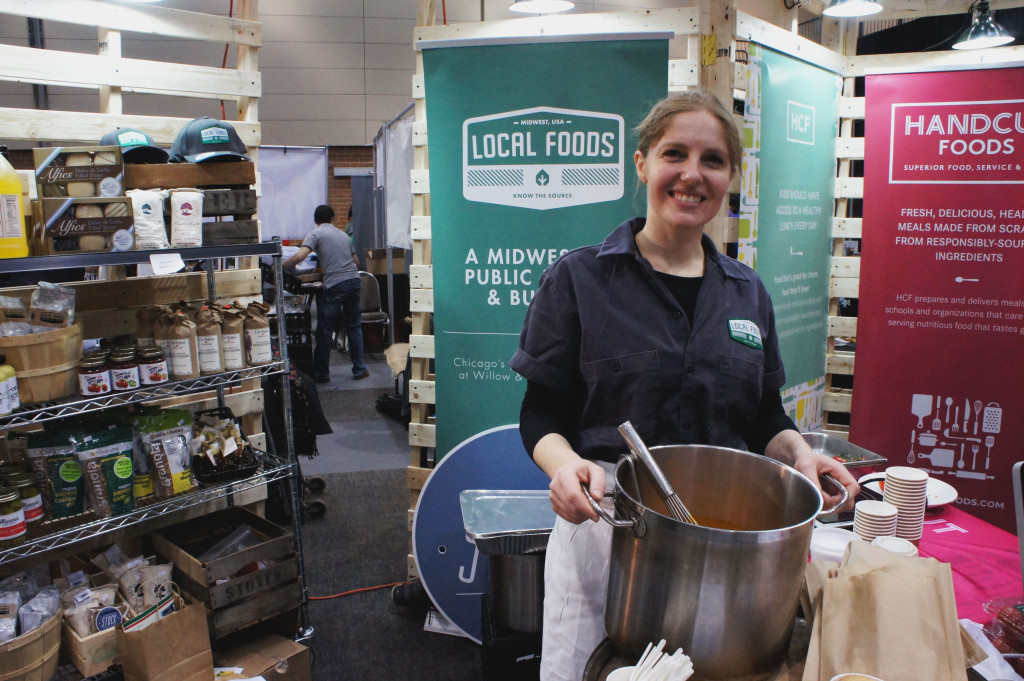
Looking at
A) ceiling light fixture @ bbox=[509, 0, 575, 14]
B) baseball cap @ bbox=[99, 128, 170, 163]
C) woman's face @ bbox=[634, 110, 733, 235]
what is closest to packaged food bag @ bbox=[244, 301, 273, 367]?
baseball cap @ bbox=[99, 128, 170, 163]

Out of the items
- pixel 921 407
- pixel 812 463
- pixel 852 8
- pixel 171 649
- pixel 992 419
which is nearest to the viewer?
pixel 812 463

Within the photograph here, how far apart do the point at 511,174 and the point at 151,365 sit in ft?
4.40

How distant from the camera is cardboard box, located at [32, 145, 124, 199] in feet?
6.59

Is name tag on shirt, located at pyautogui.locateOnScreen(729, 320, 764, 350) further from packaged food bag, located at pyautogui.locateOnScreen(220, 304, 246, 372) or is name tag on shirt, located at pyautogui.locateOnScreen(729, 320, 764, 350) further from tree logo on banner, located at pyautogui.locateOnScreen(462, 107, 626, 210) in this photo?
packaged food bag, located at pyautogui.locateOnScreen(220, 304, 246, 372)

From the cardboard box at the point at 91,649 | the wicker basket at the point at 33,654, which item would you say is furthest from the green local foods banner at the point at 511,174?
the wicker basket at the point at 33,654

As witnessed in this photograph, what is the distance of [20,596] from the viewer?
2.07m

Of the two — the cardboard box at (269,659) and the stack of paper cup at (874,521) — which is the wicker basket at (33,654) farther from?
the stack of paper cup at (874,521)

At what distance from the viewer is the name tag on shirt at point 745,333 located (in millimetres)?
1352

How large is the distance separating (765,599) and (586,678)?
270 mm

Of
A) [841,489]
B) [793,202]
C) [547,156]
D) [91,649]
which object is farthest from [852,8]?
[91,649]

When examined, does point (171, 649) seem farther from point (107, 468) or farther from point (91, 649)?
point (107, 468)

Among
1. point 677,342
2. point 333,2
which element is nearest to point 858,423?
point 677,342

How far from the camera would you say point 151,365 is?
2180 millimetres

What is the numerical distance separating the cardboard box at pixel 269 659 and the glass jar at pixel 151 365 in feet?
3.16
